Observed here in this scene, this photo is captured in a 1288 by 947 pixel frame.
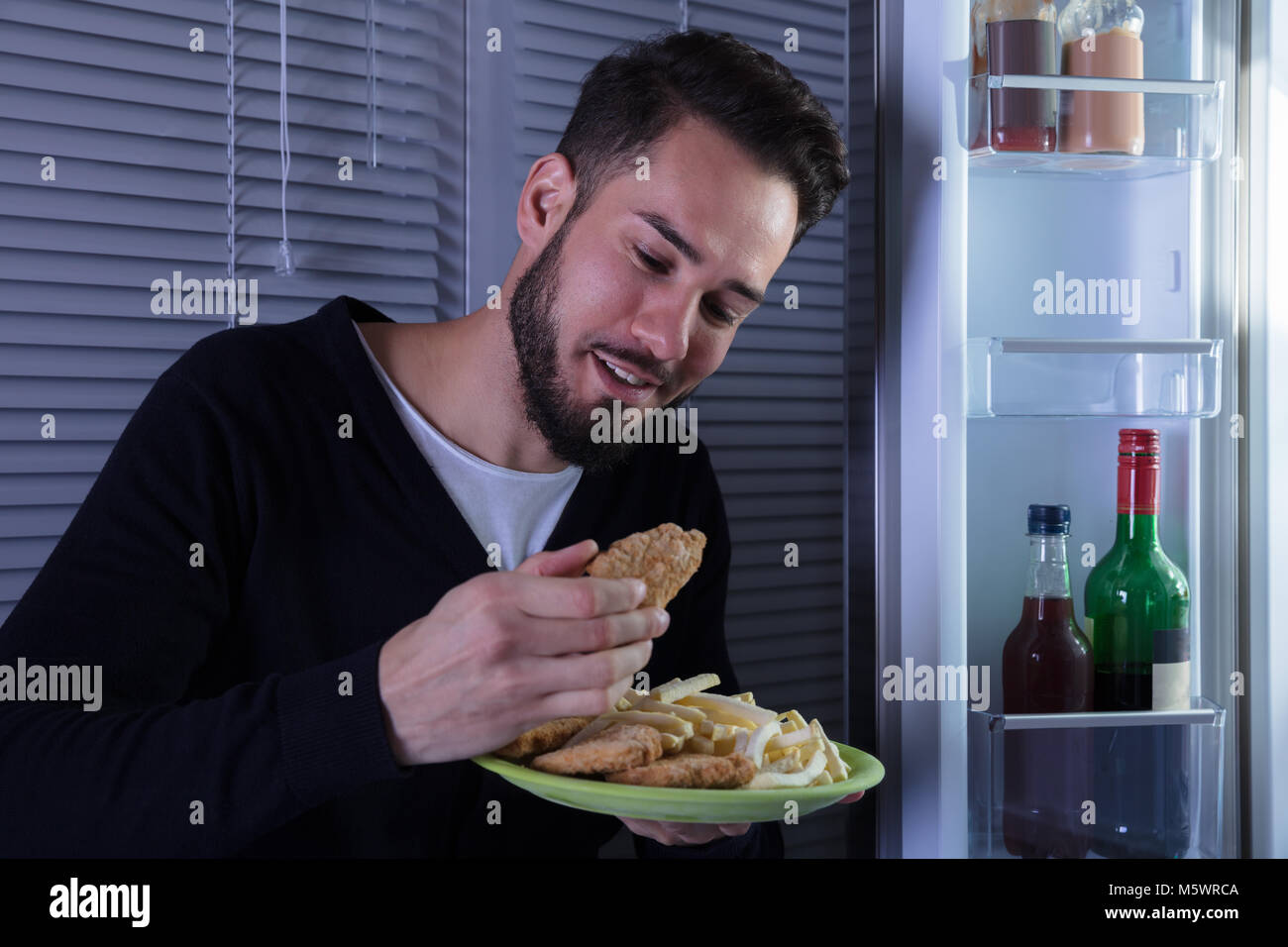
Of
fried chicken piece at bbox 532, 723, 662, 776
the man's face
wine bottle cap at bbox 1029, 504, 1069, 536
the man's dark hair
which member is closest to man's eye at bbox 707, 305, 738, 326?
the man's face

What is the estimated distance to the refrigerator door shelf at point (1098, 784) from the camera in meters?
1.09

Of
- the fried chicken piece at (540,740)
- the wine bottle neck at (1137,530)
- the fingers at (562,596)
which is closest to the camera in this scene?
the fingers at (562,596)

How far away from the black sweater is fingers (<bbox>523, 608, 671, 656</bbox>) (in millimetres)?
133

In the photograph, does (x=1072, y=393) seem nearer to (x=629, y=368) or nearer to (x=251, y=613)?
(x=629, y=368)

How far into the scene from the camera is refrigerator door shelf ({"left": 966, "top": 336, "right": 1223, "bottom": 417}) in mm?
1081

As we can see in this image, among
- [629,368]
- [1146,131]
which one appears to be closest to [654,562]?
[629,368]

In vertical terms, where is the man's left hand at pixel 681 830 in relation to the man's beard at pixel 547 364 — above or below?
below

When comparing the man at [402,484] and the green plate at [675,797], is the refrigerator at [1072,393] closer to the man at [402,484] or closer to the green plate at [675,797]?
the man at [402,484]

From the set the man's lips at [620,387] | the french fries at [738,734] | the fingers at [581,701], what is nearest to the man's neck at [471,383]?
the man's lips at [620,387]

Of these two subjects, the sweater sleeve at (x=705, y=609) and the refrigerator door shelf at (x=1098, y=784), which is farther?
the sweater sleeve at (x=705, y=609)

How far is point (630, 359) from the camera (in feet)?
3.38

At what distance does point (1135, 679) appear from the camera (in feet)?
3.67
